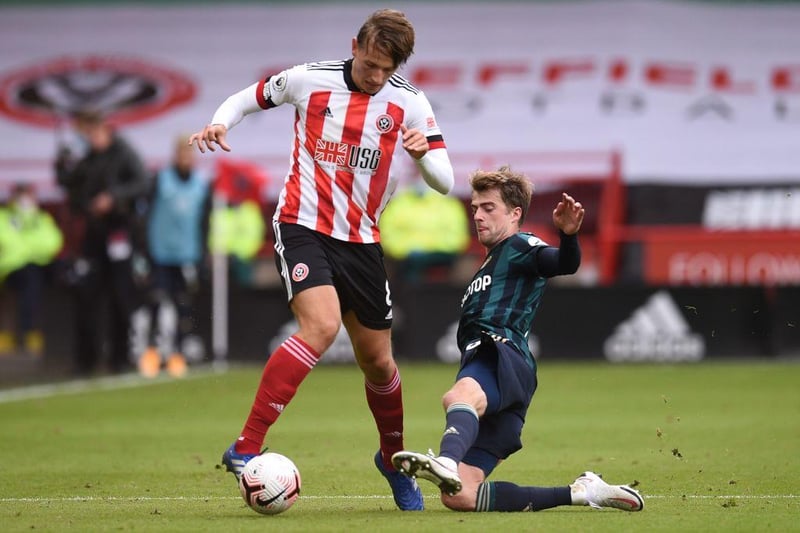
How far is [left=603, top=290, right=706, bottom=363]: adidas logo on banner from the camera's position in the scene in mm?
15930

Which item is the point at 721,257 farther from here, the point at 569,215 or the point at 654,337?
the point at 569,215

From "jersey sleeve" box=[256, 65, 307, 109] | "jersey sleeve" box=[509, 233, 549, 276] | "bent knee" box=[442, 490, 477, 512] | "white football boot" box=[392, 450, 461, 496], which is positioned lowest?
"bent knee" box=[442, 490, 477, 512]

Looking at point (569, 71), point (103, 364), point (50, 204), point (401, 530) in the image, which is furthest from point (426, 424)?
point (569, 71)

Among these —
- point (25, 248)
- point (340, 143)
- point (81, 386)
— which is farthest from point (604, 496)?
point (25, 248)

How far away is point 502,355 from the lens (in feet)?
19.4

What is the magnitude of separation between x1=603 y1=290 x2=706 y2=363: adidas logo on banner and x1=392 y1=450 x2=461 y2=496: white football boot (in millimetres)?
Answer: 10899

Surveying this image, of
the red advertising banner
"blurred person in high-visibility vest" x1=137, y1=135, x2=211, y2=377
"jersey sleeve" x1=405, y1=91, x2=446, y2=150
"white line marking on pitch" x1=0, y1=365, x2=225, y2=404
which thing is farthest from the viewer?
the red advertising banner

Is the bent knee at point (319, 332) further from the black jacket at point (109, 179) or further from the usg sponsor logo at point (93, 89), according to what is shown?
the usg sponsor logo at point (93, 89)

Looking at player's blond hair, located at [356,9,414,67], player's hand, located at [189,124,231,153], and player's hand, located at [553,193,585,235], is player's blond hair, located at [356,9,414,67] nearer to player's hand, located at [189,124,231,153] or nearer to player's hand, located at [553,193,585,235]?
player's hand, located at [189,124,231,153]

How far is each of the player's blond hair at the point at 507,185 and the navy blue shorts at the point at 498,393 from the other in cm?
63

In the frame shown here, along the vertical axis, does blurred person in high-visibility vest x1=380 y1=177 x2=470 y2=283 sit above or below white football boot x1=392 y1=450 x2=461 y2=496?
below

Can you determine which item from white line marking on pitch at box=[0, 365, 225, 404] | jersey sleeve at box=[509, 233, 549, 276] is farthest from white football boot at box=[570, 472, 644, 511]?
white line marking on pitch at box=[0, 365, 225, 404]

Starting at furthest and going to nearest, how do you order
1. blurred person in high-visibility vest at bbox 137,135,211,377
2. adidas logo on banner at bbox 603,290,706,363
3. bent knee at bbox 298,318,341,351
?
adidas logo on banner at bbox 603,290,706,363, blurred person in high-visibility vest at bbox 137,135,211,377, bent knee at bbox 298,318,341,351

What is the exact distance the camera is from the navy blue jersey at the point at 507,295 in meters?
6.08
